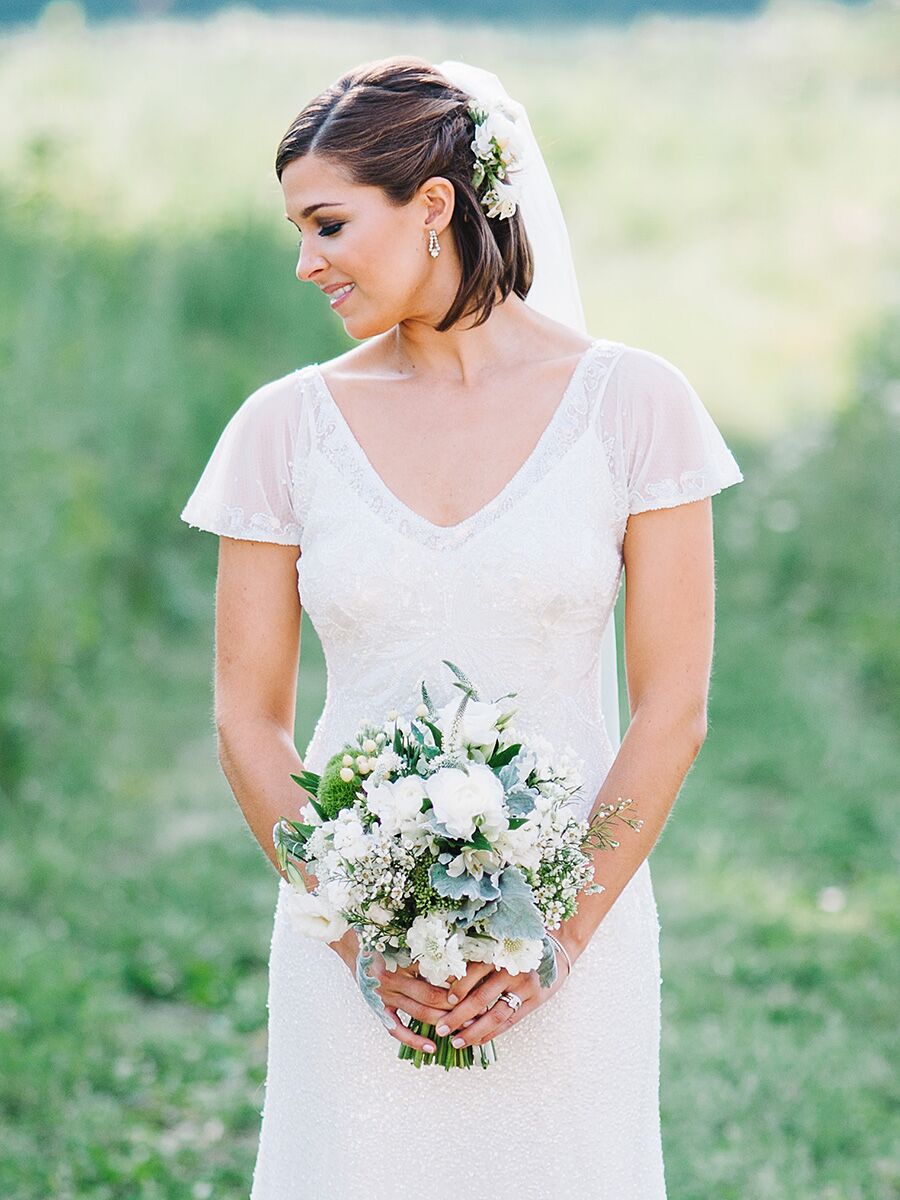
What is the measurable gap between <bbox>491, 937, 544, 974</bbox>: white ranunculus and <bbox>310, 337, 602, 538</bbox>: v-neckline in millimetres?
712

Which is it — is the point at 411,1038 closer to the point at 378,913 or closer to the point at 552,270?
the point at 378,913

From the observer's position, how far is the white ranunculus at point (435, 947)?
7.61ft

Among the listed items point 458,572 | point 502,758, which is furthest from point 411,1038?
point 458,572

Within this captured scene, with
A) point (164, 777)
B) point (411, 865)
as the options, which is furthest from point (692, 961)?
point (411, 865)

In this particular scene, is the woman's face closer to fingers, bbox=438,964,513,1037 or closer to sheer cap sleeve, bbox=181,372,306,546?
sheer cap sleeve, bbox=181,372,306,546

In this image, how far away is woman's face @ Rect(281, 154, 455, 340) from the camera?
2693 millimetres

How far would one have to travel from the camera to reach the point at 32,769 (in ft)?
21.6

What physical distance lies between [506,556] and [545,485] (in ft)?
0.45

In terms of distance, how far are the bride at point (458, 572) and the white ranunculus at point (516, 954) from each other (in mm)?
289

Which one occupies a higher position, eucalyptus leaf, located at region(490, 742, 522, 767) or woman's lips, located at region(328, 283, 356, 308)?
woman's lips, located at region(328, 283, 356, 308)

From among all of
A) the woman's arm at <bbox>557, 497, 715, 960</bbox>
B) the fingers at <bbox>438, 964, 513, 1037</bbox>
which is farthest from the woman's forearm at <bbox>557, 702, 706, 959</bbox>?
the fingers at <bbox>438, 964, 513, 1037</bbox>

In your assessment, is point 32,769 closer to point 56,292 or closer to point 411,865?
point 56,292

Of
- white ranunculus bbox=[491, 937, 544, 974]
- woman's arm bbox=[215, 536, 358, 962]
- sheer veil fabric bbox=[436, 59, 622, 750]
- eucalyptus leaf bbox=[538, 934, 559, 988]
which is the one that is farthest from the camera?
sheer veil fabric bbox=[436, 59, 622, 750]

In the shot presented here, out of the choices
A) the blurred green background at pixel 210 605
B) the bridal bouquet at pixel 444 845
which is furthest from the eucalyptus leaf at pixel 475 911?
the blurred green background at pixel 210 605
